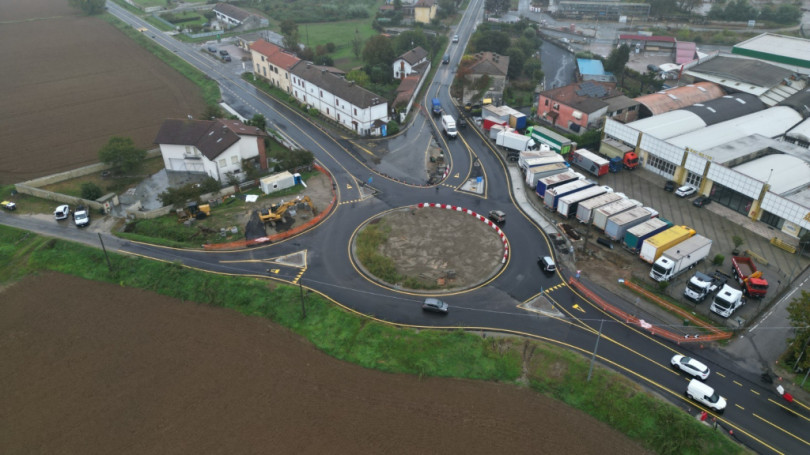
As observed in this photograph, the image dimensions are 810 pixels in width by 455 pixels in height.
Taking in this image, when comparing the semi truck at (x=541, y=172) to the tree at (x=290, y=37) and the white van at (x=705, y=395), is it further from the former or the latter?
the tree at (x=290, y=37)

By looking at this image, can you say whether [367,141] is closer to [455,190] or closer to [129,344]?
[455,190]

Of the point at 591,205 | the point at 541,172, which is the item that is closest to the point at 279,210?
the point at 541,172

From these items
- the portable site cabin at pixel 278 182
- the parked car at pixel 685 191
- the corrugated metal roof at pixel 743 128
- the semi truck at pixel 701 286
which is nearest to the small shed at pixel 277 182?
the portable site cabin at pixel 278 182

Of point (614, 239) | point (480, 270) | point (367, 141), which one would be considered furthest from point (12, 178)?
point (614, 239)

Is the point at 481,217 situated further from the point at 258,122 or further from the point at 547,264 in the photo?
the point at 258,122

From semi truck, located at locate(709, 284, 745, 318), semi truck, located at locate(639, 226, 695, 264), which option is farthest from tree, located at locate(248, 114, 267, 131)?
semi truck, located at locate(709, 284, 745, 318)

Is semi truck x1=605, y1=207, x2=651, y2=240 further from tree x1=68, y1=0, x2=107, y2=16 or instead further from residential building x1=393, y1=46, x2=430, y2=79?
tree x1=68, y1=0, x2=107, y2=16
